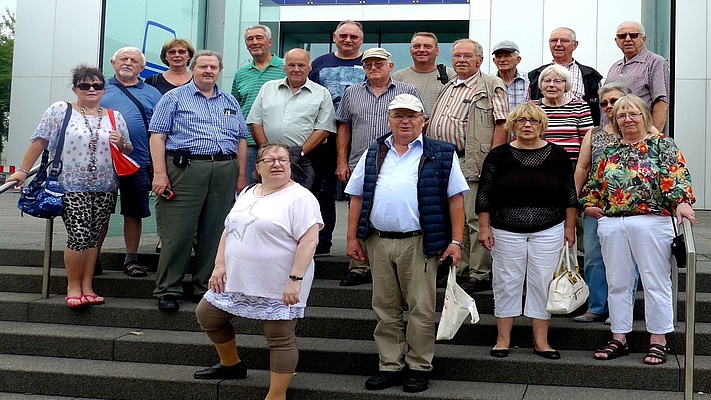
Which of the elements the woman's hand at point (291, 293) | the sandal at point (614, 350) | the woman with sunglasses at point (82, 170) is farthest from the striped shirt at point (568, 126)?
the woman with sunglasses at point (82, 170)

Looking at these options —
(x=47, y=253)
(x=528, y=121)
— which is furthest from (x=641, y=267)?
(x=47, y=253)

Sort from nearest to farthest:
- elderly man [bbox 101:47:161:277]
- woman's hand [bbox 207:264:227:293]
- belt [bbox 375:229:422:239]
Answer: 1. woman's hand [bbox 207:264:227:293]
2. belt [bbox 375:229:422:239]
3. elderly man [bbox 101:47:161:277]

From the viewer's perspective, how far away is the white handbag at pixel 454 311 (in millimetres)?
4320

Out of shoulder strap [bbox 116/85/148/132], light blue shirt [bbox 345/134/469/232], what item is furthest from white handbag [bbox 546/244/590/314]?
shoulder strap [bbox 116/85/148/132]

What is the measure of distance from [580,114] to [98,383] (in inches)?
147

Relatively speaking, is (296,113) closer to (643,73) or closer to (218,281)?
(218,281)

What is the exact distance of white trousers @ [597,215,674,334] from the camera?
14.9ft

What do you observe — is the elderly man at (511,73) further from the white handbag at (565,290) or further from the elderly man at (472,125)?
the white handbag at (565,290)

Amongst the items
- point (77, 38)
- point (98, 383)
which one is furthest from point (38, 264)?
point (77, 38)

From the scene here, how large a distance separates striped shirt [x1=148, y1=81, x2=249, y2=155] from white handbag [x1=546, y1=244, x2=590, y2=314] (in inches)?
100

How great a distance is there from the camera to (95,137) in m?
5.52

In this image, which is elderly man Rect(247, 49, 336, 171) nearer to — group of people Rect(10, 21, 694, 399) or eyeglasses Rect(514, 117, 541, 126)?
group of people Rect(10, 21, 694, 399)

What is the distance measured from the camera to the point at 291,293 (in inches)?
159

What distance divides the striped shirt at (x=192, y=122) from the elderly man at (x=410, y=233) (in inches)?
58.8
